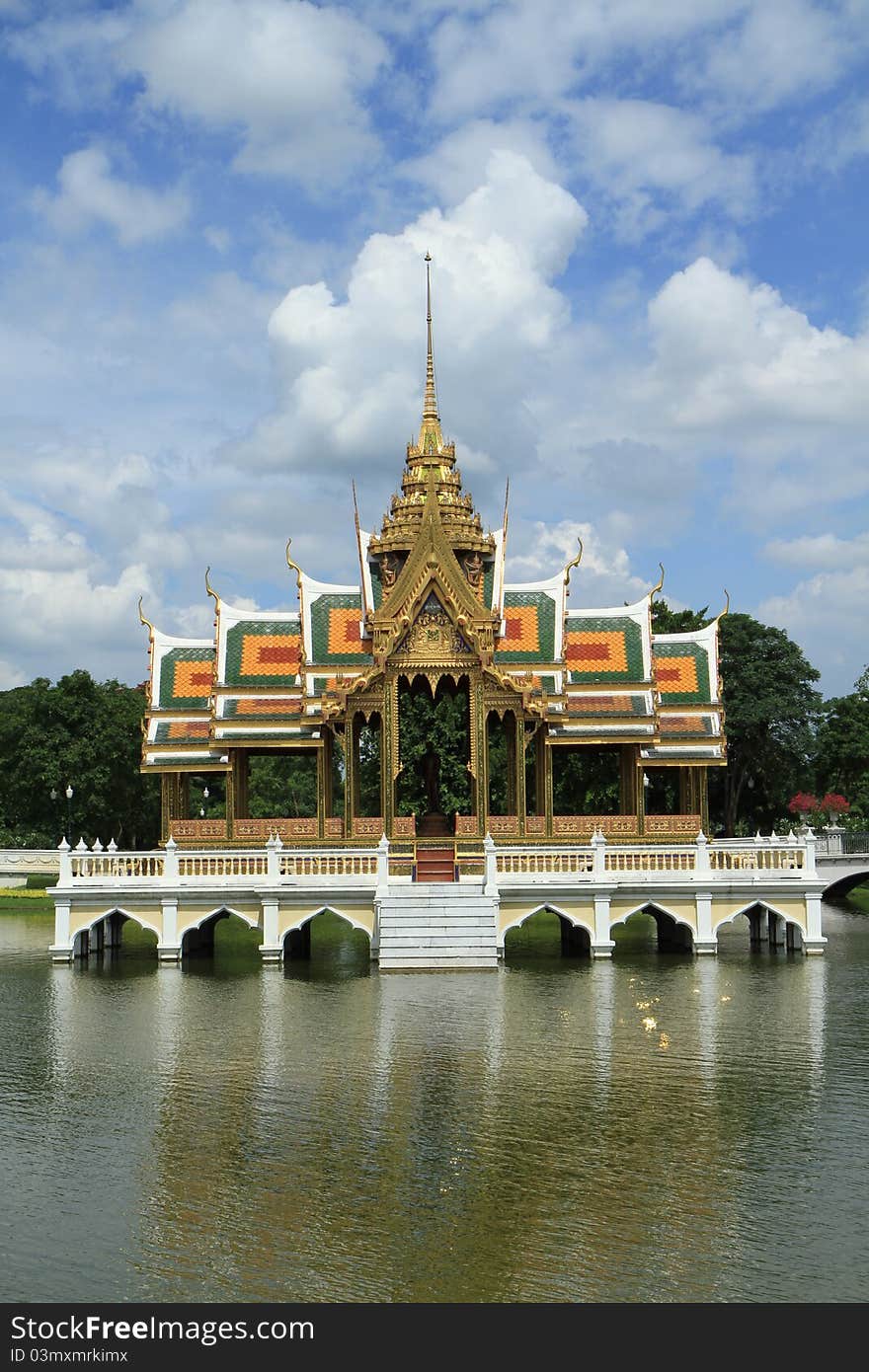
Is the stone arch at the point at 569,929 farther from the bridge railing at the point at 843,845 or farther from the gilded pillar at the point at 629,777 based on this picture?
the bridge railing at the point at 843,845

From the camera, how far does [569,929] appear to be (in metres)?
29.3

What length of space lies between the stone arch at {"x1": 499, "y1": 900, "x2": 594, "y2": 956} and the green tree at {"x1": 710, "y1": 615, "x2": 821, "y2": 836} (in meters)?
21.0

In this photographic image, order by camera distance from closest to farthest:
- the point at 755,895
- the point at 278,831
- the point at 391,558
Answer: the point at 755,895 < the point at 278,831 < the point at 391,558

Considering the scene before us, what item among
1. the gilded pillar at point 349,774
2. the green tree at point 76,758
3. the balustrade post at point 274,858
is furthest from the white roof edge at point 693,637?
the green tree at point 76,758

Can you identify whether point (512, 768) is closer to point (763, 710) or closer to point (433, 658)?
point (433, 658)

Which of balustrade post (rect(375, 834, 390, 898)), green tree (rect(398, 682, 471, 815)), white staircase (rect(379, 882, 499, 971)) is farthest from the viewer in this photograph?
green tree (rect(398, 682, 471, 815))

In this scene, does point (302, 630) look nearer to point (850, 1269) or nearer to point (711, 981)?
point (711, 981)

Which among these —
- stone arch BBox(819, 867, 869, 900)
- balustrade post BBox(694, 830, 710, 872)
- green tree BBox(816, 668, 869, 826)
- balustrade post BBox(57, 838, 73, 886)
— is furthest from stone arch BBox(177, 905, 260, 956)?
green tree BBox(816, 668, 869, 826)

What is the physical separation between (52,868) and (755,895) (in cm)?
3394

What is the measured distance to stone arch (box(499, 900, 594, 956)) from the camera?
24.9 m

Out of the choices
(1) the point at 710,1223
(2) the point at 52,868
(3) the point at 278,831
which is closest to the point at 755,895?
(3) the point at 278,831

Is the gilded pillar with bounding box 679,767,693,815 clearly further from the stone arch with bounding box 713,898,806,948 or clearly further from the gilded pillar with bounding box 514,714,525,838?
the gilded pillar with bounding box 514,714,525,838

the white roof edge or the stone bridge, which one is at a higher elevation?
the white roof edge
